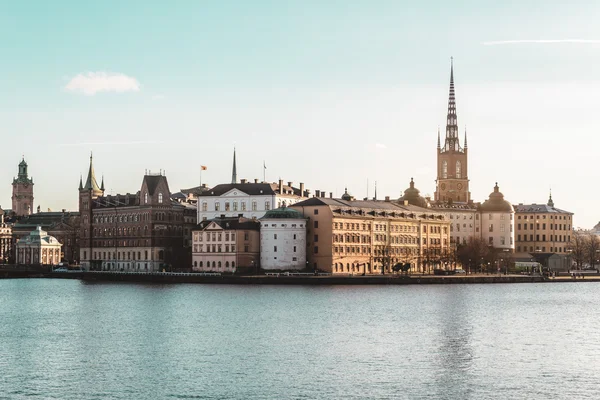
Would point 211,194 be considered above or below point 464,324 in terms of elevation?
above

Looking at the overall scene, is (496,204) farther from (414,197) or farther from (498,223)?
(414,197)

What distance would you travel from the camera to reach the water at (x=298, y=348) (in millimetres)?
41656

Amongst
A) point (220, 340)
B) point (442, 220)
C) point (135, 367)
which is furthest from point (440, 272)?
point (135, 367)

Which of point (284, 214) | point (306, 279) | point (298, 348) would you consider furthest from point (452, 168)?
point (298, 348)

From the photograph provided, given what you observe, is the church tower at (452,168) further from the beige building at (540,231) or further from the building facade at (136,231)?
the building facade at (136,231)

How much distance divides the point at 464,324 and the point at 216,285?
53.0m

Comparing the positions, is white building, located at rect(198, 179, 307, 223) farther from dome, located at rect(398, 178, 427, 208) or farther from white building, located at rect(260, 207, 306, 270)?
dome, located at rect(398, 178, 427, 208)

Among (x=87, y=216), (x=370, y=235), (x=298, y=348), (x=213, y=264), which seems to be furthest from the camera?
(x=87, y=216)

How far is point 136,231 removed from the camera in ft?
495

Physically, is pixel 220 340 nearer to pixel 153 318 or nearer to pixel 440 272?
pixel 153 318

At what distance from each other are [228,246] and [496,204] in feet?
192

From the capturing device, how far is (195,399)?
129ft

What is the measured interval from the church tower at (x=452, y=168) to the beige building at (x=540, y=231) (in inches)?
448

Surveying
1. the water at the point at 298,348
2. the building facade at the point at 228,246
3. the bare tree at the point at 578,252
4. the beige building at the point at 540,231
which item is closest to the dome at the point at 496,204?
the beige building at the point at 540,231
